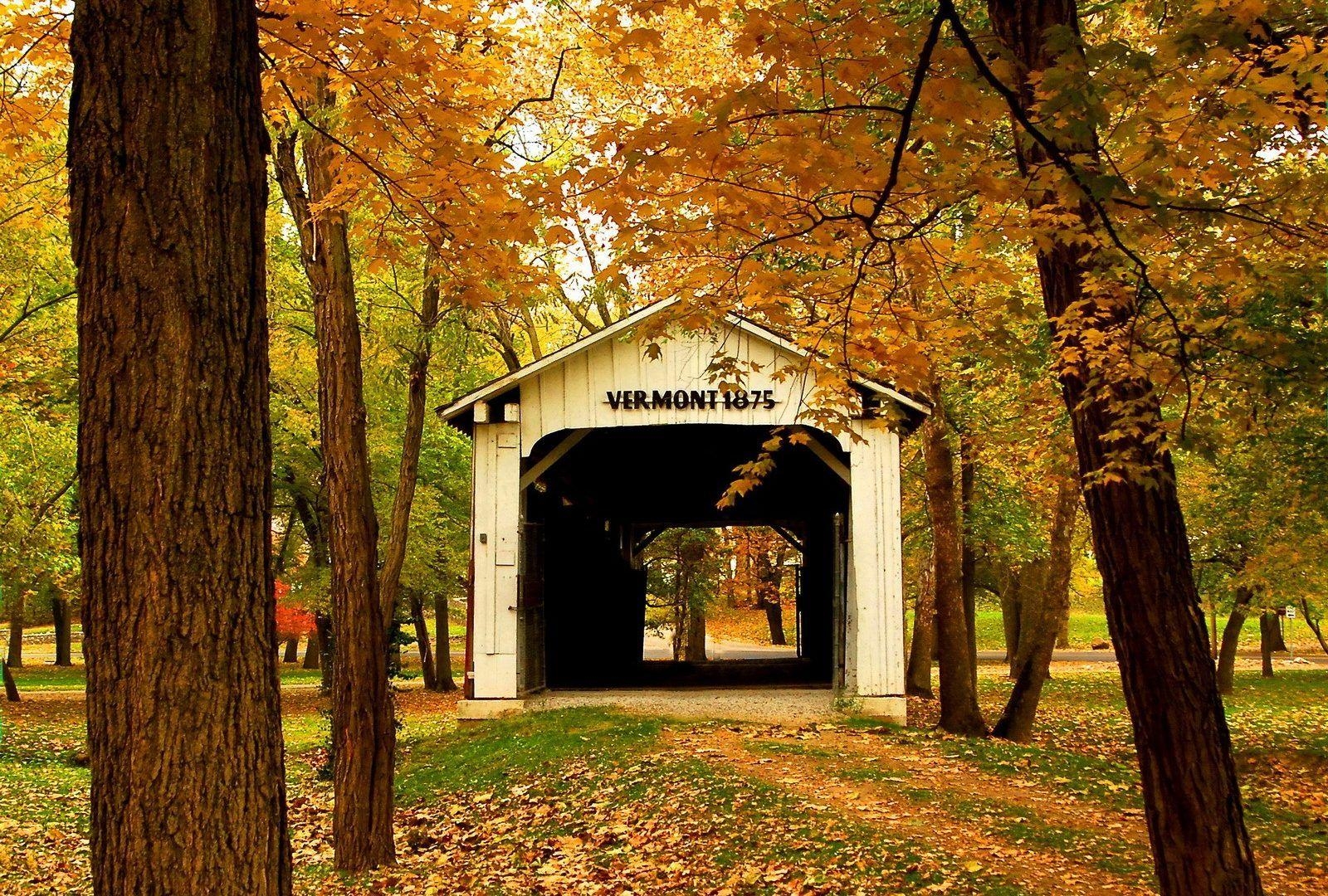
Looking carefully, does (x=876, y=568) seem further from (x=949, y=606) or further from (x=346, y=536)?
(x=346, y=536)

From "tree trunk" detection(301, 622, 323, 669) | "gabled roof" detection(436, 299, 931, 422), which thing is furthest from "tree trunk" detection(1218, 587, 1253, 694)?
"tree trunk" detection(301, 622, 323, 669)

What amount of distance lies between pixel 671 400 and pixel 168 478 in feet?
36.5

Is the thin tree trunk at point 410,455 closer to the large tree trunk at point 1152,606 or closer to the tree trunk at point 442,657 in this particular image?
the large tree trunk at point 1152,606

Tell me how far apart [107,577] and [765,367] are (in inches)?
445

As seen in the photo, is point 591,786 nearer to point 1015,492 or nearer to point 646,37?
point 646,37

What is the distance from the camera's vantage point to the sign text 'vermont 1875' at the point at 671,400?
1366 centimetres

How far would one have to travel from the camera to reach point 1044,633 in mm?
12648

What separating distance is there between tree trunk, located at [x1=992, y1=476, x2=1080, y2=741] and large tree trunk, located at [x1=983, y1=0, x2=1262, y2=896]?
24.8 feet

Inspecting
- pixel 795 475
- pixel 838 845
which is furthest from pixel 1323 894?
pixel 795 475

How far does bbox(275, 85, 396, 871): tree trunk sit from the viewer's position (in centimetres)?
750

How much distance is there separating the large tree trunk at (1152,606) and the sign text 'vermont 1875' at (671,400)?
27.9 feet

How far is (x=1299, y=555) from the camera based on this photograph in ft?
37.6

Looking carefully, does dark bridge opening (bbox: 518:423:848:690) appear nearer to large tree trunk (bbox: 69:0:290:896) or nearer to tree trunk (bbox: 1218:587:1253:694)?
tree trunk (bbox: 1218:587:1253:694)

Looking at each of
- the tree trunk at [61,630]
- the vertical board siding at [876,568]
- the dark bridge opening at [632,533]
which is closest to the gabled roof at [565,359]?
the vertical board siding at [876,568]
